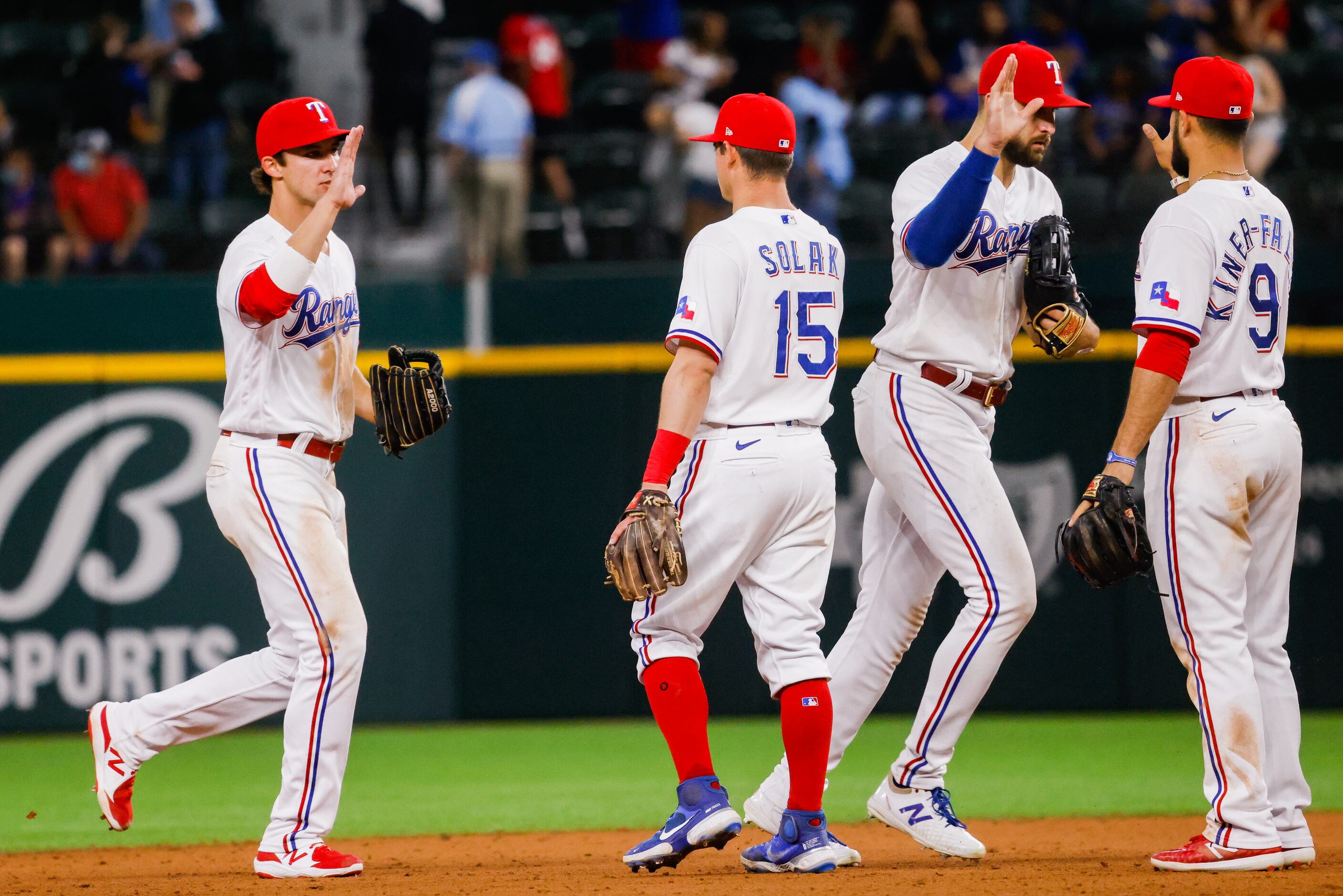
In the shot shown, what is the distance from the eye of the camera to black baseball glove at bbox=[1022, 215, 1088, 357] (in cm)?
454

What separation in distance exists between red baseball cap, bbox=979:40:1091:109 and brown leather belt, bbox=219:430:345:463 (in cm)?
207

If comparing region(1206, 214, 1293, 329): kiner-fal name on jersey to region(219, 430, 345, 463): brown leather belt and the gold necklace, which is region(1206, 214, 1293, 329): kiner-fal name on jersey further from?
region(219, 430, 345, 463): brown leather belt

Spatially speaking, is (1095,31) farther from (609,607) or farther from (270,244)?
(270,244)

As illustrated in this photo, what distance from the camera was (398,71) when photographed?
10.3 meters

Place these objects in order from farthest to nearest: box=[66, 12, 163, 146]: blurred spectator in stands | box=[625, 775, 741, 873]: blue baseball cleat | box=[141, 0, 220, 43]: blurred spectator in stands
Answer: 1. box=[141, 0, 220, 43]: blurred spectator in stands
2. box=[66, 12, 163, 146]: blurred spectator in stands
3. box=[625, 775, 741, 873]: blue baseball cleat

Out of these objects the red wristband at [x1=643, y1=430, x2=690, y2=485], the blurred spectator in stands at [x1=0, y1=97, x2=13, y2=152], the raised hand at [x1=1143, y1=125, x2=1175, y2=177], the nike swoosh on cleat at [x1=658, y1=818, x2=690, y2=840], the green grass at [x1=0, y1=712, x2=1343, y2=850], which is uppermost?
the blurred spectator in stands at [x1=0, y1=97, x2=13, y2=152]

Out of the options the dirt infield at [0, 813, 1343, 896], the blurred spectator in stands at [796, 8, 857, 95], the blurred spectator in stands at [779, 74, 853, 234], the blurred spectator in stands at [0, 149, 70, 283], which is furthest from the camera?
the blurred spectator in stands at [796, 8, 857, 95]

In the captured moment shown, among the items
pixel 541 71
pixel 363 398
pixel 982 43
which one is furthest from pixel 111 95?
pixel 363 398

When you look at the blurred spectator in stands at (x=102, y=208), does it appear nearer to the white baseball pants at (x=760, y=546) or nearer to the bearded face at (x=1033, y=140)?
the white baseball pants at (x=760, y=546)

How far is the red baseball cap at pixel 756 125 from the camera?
4.32 m

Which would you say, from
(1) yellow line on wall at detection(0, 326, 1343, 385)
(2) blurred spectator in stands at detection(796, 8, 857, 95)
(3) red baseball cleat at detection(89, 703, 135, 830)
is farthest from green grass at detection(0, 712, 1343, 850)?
(2) blurred spectator in stands at detection(796, 8, 857, 95)

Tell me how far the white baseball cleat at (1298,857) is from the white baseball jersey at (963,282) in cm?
149

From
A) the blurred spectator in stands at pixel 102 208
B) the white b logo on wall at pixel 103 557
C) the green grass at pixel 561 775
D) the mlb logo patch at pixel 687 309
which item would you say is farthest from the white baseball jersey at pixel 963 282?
the blurred spectator in stands at pixel 102 208

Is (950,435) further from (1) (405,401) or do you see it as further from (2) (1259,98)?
(2) (1259,98)
